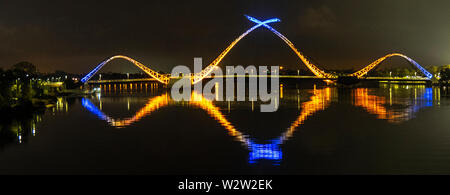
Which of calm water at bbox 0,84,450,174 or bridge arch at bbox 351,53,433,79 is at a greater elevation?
bridge arch at bbox 351,53,433,79

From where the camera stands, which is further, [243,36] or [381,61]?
[381,61]

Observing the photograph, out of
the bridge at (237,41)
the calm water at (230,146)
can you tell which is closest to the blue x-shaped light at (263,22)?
the bridge at (237,41)

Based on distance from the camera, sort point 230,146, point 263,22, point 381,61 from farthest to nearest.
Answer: point 381,61 → point 263,22 → point 230,146

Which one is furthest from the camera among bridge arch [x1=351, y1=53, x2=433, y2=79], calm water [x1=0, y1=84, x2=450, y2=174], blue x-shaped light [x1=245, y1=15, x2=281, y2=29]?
bridge arch [x1=351, y1=53, x2=433, y2=79]

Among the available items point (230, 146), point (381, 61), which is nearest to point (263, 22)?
point (381, 61)

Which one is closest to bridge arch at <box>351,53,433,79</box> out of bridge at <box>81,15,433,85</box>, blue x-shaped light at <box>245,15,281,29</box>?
bridge at <box>81,15,433,85</box>

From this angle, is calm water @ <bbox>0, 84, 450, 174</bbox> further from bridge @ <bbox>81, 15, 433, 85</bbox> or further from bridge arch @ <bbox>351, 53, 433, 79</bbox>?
bridge arch @ <bbox>351, 53, 433, 79</bbox>

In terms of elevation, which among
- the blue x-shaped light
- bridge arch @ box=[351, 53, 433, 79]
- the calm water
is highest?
the blue x-shaped light

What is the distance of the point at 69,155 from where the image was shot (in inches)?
475

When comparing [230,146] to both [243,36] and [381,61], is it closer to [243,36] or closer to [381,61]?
[243,36]

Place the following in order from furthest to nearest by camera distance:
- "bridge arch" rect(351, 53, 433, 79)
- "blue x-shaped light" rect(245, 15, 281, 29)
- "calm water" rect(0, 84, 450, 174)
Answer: "bridge arch" rect(351, 53, 433, 79) < "blue x-shaped light" rect(245, 15, 281, 29) < "calm water" rect(0, 84, 450, 174)

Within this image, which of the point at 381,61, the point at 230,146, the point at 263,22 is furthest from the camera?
the point at 381,61

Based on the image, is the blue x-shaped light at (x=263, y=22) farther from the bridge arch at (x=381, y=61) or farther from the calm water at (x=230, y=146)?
the calm water at (x=230, y=146)
